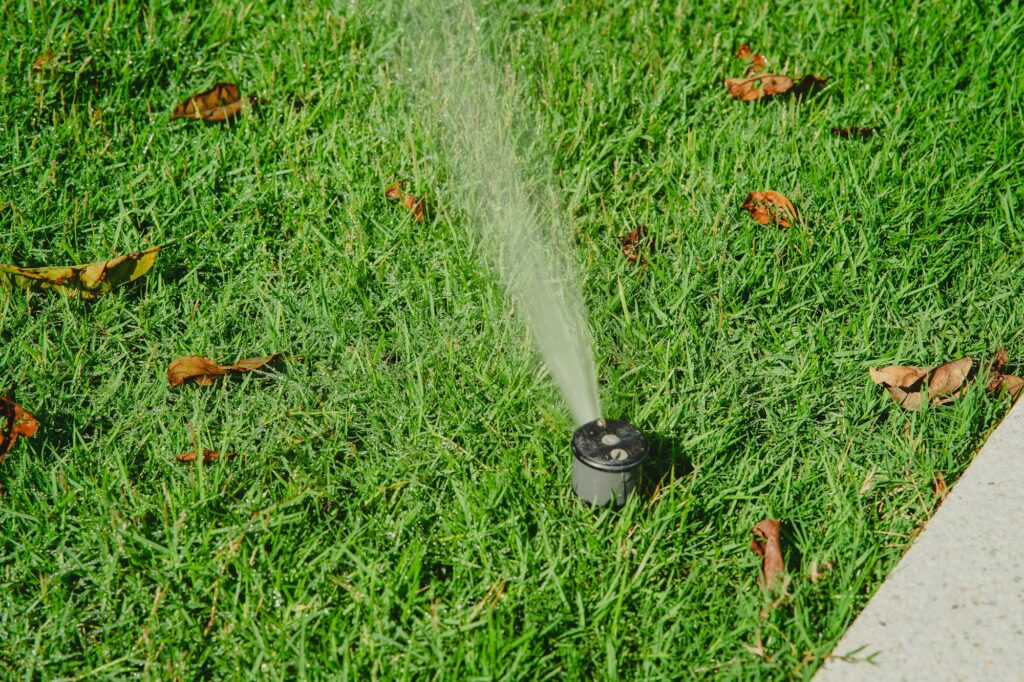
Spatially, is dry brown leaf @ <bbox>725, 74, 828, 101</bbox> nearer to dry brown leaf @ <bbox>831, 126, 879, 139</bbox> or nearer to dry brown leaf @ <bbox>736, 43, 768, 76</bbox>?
dry brown leaf @ <bbox>736, 43, 768, 76</bbox>

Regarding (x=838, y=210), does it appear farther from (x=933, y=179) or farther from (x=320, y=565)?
(x=320, y=565)

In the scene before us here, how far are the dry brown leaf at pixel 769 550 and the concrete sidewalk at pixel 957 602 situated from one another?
0.20 m

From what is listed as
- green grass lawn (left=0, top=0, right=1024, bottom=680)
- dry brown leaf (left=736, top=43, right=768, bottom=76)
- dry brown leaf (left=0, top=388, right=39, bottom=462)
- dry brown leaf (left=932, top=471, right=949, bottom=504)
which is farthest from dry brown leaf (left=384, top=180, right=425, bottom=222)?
dry brown leaf (left=932, top=471, right=949, bottom=504)

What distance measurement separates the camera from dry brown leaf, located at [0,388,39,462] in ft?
7.85

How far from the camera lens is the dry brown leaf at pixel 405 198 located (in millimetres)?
3039

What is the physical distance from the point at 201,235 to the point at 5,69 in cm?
106

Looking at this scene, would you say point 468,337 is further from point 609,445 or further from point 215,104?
point 215,104

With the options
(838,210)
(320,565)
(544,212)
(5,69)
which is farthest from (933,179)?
(5,69)

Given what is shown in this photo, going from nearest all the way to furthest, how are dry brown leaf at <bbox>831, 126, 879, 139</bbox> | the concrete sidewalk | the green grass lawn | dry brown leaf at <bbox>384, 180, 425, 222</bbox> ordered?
the concrete sidewalk, the green grass lawn, dry brown leaf at <bbox>384, 180, 425, 222</bbox>, dry brown leaf at <bbox>831, 126, 879, 139</bbox>

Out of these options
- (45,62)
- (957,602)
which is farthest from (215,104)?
(957,602)

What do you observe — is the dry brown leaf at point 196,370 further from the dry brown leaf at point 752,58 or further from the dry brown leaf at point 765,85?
the dry brown leaf at point 752,58

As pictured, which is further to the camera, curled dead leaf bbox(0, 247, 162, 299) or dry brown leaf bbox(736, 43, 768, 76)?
dry brown leaf bbox(736, 43, 768, 76)

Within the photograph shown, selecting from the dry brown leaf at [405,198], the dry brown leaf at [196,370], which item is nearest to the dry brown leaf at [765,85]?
the dry brown leaf at [405,198]

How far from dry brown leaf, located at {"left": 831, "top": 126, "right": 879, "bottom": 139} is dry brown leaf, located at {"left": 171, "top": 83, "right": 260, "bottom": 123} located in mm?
1974
